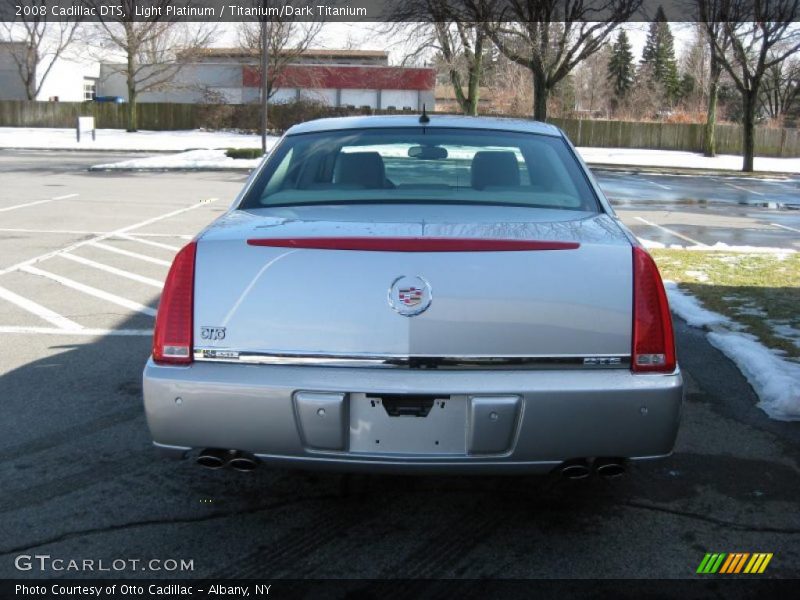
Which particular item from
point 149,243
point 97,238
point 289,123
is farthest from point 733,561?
point 289,123

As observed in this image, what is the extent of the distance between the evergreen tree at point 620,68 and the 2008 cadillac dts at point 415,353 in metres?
88.4

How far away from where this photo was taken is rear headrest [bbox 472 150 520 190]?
4.04m

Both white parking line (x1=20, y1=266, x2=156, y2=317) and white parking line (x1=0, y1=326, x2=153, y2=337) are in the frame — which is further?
white parking line (x1=20, y1=266, x2=156, y2=317)

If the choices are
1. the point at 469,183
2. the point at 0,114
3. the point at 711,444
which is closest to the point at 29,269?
the point at 469,183

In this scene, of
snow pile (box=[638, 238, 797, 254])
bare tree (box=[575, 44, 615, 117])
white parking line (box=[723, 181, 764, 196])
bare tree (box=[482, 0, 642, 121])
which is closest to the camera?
snow pile (box=[638, 238, 797, 254])

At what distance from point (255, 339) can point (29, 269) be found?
6.61 meters

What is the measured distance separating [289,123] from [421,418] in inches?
1879

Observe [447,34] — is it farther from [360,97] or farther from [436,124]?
[436,124]

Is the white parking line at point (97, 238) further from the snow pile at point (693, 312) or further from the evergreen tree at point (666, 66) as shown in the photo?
the evergreen tree at point (666, 66)

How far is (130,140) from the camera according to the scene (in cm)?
4275

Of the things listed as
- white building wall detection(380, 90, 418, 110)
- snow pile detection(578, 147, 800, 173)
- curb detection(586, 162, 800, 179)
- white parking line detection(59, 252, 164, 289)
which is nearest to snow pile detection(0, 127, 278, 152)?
white building wall detection(380, 90, 418, 110)

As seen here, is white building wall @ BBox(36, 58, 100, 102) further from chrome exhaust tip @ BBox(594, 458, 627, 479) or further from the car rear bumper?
chrome exhaust tip @ BBox(594, 458, 627, 479)

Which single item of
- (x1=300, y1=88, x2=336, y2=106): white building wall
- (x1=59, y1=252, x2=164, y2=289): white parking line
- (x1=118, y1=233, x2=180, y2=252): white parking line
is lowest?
(x1=59, y1=252, x2=164, y2=289): white parking line

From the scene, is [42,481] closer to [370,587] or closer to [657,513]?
[370,587]
